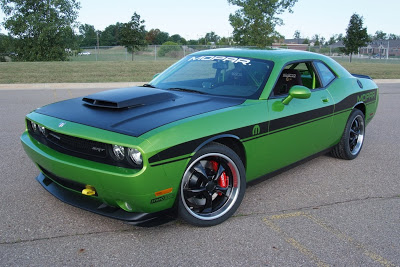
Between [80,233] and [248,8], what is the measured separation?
1528 inches

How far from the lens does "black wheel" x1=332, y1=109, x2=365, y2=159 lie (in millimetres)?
5160

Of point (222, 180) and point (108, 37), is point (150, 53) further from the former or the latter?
point (108, 37)

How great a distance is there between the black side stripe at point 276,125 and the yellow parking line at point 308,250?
0.74 meters

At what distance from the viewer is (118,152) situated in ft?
9.66

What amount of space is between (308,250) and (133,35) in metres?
32.0

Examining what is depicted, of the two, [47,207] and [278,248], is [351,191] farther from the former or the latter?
[47,207]

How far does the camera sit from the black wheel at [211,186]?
3.21m

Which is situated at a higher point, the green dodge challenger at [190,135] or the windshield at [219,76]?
the windshield at [219,76]

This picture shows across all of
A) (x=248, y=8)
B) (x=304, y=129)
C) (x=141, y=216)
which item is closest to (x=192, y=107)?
(x=141, y=216)

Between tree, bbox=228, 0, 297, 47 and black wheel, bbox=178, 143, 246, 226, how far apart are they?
33405 mm

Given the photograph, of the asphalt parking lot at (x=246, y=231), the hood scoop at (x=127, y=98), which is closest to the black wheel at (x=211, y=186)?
the asphalt parking lot at (x=246, y=231)

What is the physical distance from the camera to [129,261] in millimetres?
2812

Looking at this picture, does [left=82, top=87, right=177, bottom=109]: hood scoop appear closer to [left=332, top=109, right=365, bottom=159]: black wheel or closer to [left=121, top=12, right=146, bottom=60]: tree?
[left=332, top=109, right=365, bottom=159]: black wheel

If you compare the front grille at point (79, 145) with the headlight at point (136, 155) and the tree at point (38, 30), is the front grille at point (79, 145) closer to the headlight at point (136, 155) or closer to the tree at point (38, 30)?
the headlight at point (136, 155)
